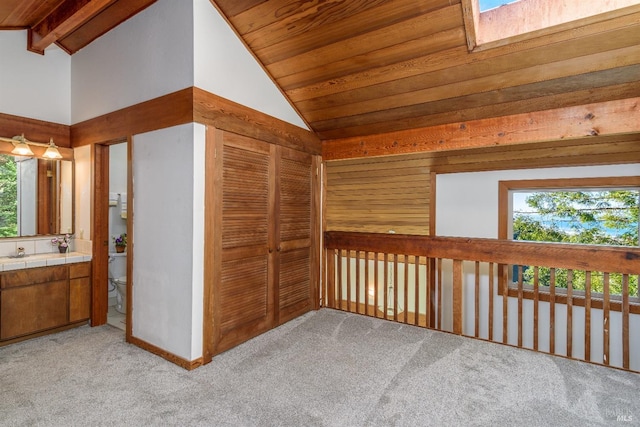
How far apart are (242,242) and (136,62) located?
1748 millimetres

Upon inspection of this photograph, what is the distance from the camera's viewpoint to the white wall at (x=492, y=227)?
11.5ft

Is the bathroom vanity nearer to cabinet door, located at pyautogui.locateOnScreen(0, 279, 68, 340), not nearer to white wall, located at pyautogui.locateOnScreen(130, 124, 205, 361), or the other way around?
cabinet door, located at pyautogui.locateOnScreen(0, 279, 68, 340)

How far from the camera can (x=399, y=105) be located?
2980 millimetres

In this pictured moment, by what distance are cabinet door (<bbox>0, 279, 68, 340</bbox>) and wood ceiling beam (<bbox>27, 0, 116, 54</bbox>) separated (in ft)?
7.19

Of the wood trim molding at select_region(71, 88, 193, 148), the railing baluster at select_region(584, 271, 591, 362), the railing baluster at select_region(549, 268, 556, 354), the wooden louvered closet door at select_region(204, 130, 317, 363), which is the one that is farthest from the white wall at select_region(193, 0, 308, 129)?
the railing baluster at select_region(584, 271, 591, 362)

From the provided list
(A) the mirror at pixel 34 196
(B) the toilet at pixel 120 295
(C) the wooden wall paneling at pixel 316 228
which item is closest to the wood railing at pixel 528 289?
(C) the wooden wall paneling at pixel 316 228

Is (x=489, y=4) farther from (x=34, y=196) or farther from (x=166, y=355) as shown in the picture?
(x=34, y=196)

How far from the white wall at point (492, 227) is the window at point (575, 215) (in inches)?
4.0

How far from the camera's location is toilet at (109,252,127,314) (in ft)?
12.1

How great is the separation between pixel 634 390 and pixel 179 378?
118 inches

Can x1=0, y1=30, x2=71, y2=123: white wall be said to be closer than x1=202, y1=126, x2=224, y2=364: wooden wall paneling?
No

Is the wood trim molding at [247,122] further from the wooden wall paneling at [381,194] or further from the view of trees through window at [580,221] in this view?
the view of trees through window at [580,221]

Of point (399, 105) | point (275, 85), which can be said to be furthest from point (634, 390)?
point (275, 85)

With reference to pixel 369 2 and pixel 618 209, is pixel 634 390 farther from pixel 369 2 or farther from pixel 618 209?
pixel 369 2
